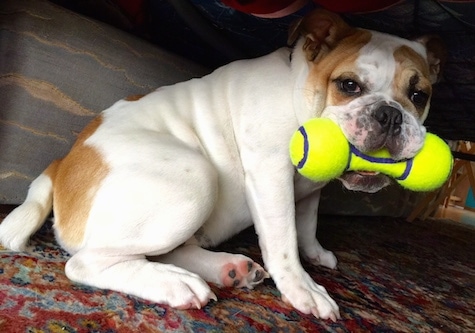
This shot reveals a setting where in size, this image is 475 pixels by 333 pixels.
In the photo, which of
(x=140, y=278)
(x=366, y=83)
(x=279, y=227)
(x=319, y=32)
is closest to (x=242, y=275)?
(x=279, y=227)

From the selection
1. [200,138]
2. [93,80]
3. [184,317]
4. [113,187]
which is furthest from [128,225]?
[93,80]

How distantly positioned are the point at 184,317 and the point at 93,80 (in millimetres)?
1091

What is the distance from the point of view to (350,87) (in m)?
1.36

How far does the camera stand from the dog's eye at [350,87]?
1.36 metres

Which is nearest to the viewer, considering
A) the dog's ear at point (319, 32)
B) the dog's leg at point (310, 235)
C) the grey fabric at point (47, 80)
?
the dog's ear at point (319, 32)

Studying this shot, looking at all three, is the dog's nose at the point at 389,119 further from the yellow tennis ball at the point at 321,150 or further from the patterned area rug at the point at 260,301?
the patterned area rug at the point at 260,301

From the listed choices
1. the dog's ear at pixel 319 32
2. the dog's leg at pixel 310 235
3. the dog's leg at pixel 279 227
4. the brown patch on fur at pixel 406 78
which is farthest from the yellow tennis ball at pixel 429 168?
the dog's leg at pixel 310 235

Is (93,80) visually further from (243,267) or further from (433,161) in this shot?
(433,161)

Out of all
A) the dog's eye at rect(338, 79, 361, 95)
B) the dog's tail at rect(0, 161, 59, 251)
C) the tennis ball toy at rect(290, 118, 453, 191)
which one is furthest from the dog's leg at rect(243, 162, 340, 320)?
the dog's tail at rect(0, 161, 59, 251)

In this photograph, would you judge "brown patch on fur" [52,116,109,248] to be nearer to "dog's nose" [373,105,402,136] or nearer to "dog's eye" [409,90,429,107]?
"dog's nose" [373,105,402,136]

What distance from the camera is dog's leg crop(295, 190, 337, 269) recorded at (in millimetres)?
1793

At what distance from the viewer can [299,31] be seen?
1492mm

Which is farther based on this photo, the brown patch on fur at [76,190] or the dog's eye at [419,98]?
the dog's eye at [419,98]

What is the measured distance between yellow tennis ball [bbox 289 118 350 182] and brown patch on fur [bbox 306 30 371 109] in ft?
0.47
